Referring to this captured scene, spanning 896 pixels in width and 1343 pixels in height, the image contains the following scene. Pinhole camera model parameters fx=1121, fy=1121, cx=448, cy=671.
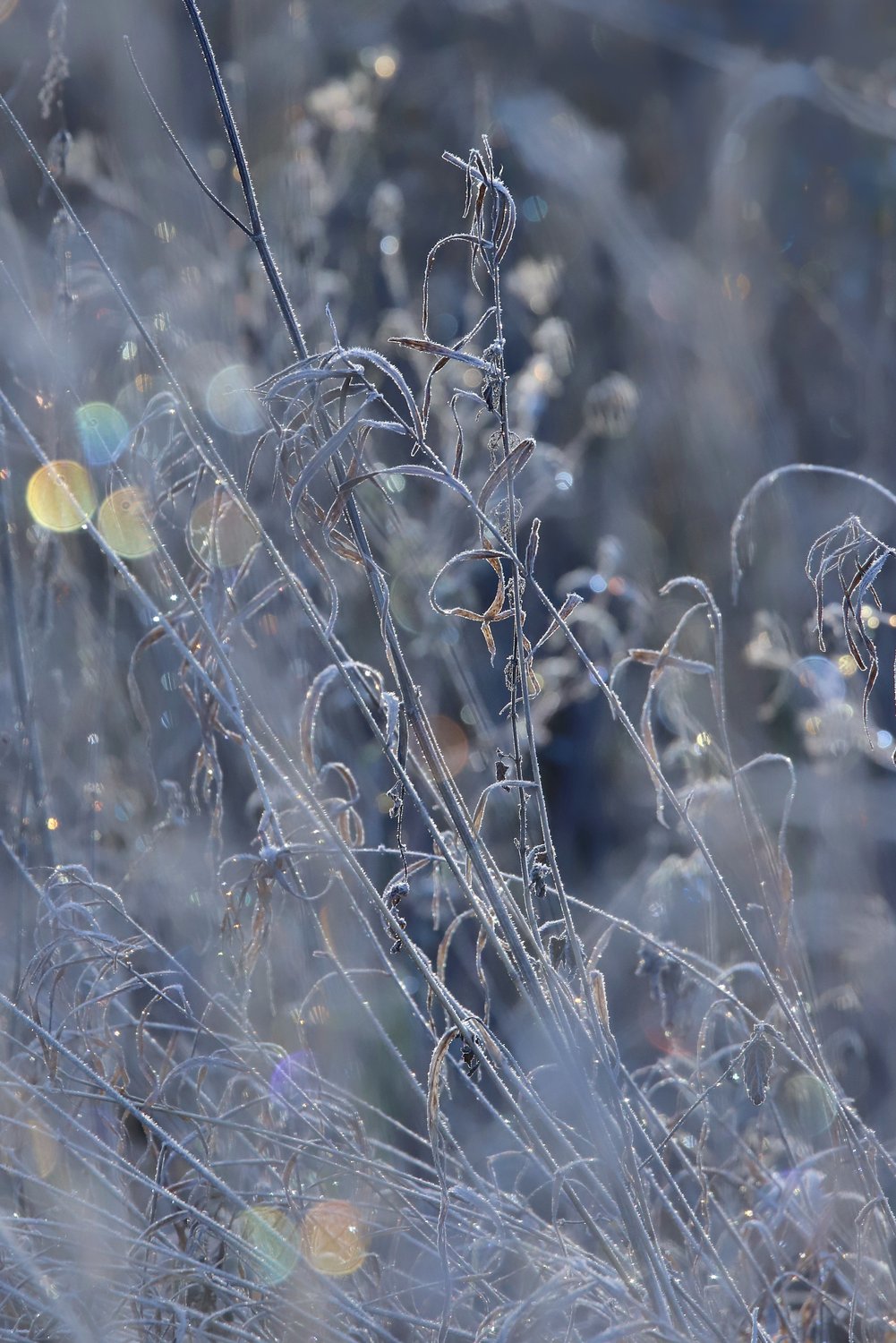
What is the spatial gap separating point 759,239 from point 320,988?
10.2 ft

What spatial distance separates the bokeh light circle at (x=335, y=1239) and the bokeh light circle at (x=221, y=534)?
0.69 meters

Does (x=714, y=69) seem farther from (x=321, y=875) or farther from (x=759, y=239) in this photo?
(x=321, y=875)

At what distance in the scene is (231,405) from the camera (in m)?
1.69

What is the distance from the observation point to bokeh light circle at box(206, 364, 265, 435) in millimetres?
1625

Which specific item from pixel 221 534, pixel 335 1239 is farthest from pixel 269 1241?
pixel 221 534

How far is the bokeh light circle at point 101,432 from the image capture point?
1431 millimetres

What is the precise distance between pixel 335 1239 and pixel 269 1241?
9 cm

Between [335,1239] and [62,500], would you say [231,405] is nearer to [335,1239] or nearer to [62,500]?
[62,500]

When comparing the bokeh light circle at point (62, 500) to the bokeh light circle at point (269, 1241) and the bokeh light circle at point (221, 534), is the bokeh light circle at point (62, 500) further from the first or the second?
the bokeh light circle at point (269, 1241)

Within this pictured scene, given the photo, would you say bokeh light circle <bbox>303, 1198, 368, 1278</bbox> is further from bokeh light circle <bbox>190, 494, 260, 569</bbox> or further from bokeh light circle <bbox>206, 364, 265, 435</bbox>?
bokeh light circle <bbox>206, 364, 265, 435</bbox>

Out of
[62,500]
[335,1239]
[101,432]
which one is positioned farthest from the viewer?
[101,432]

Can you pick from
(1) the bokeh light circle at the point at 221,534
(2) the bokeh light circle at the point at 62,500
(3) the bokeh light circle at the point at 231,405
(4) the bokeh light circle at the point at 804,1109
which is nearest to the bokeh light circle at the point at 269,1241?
(1) the bokeh light circle at the point at 221,534

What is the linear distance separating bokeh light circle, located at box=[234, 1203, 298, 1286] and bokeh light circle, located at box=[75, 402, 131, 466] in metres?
0.81

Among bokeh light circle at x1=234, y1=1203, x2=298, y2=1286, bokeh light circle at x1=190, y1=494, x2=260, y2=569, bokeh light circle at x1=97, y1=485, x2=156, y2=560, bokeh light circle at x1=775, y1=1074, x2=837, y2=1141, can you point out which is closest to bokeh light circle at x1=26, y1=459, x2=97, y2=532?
bokeh light circle at x1=97, y1=485, x2=156, y2=560
